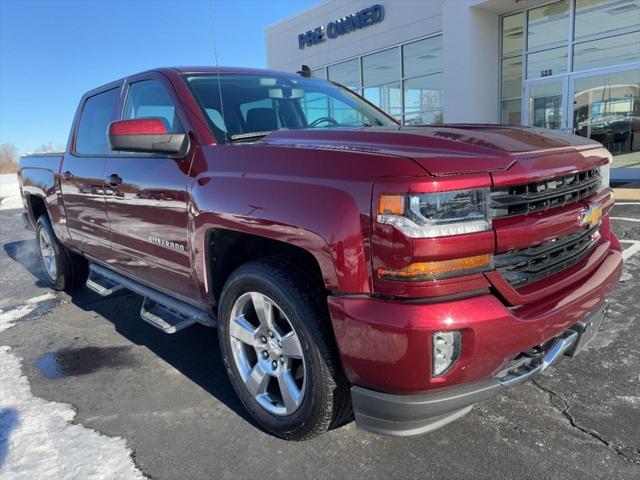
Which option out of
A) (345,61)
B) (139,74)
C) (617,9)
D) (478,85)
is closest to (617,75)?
(617,9)

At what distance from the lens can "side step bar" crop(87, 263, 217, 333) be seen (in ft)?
9.74

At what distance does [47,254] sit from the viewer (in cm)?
559

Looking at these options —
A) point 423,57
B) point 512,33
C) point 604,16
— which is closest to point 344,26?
point 423,57

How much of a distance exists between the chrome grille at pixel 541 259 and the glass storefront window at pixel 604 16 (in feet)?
36.3

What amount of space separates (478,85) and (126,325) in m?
11.0

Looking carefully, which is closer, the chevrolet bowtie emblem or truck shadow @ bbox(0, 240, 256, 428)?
the chevrolet bowtie emblem

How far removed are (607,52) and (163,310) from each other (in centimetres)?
1192

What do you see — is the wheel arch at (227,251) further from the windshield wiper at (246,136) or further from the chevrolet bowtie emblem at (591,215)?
the chevrolet bowtie emblem at (591,215)

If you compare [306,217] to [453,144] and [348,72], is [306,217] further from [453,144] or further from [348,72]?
[348,72]

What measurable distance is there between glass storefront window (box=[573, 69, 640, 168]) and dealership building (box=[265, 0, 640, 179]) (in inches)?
0.8

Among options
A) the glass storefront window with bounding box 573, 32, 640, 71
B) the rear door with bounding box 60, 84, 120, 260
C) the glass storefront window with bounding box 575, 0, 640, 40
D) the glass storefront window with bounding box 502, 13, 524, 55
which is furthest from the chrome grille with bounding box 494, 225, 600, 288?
the glass storefront window with bounding box 502, 13, 524, 55

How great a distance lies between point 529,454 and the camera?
2.26 metres

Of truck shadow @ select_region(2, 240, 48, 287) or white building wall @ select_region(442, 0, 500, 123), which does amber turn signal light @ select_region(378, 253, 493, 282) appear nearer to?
truck shadow @ select_region(2, 240, 48, 287)

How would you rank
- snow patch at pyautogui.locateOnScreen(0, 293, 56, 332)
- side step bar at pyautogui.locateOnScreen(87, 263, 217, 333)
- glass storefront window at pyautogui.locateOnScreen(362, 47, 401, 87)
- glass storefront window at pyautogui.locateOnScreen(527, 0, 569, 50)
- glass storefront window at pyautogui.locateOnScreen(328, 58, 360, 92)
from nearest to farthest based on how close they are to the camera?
1. side step bar at pyautogui.locateOnScreen(87, 263, 217, 333)
2. snow patch at pyautogui.locateOnScreen(0, 293, 56, 332)
3. glass storefront window at pyautogui.locateOnScreen(527, 0, 569, 50)
4. glass storefront window at pyautogui.locateOnScreen(362, 47, 401, 87)
5. glass storefront window at pyautogui.locateOnScreen(328, 58, 360, 92)
